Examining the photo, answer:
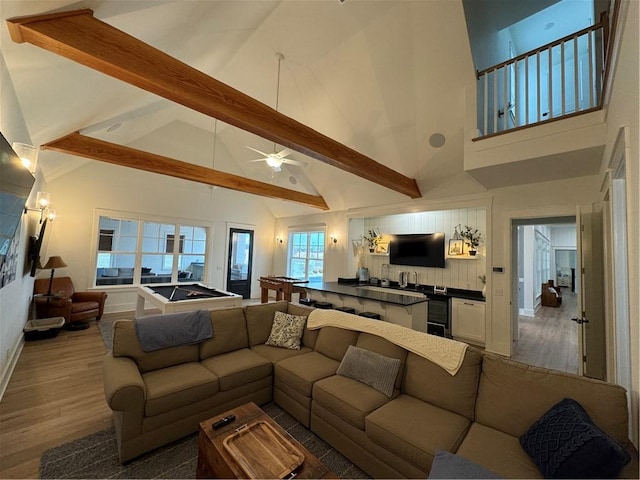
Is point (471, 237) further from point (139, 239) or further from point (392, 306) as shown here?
point (139, 239)

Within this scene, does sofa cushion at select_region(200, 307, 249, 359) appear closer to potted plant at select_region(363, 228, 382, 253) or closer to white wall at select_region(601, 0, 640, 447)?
white wall at select_region(601, 0, 640, 447)

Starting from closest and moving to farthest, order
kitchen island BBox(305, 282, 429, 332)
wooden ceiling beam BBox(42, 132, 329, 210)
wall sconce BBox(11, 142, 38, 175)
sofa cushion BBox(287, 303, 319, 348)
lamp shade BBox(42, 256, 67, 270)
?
wall sconce BBox(11, 142, 38, 175) → sofa cushion BBox(287, 303, 319, 348) → kitchen island BBox(305, 282, 429, 332) → wooden ceiling beam BBox(42, 132, 329, 210) → lamp shade BBox(42, 256, 67, 270)

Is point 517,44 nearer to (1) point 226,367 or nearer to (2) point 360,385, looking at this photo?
(2) point 360,385

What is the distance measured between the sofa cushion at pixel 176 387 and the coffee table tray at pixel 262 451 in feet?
2.46

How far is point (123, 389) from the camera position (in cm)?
188

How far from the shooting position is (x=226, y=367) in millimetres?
2518

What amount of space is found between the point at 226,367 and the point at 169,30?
313 centimetres

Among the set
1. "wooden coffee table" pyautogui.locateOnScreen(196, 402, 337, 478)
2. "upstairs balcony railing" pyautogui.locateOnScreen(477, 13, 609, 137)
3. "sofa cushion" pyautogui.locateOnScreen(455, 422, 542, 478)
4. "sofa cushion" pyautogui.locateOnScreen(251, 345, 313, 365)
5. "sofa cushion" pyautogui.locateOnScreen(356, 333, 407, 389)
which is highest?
"upstairs balcony railing" pyautogui.locateOnScreen(477, 13, 609, 137)

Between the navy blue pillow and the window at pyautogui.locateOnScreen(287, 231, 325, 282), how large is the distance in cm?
651

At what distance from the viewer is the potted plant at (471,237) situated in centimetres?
536

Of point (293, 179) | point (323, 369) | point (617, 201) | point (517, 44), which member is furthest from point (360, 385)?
point (517, 44)

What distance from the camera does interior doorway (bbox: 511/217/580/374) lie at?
172 inches

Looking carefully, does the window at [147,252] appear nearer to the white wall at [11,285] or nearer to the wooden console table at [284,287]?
the white wall at [11,285]

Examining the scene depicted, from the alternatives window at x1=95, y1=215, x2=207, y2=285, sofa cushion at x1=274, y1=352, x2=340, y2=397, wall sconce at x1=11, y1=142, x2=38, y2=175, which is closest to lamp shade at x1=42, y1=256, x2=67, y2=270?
window at x1=95, y1=215, x2=207, y2=285
